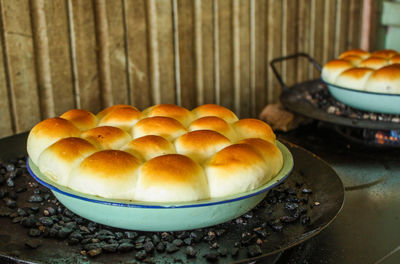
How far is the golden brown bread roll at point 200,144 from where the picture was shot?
0.90 meters

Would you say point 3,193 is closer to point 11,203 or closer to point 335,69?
point 11,203

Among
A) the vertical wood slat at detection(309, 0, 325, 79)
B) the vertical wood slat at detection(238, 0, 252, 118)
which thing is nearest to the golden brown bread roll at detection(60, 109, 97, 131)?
the vertical wood slat at detection(238, 0, 252, 118)

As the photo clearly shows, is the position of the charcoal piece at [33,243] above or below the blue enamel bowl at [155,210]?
below

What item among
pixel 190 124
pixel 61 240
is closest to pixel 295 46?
pixel 190 124

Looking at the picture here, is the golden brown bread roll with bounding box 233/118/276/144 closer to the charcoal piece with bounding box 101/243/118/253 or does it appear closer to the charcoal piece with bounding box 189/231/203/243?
the charcoal piece with bounding box 189/231/203/243

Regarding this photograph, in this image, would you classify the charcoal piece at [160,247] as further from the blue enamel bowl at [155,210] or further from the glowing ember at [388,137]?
the glowing ember at [388,137]

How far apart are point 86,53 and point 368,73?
102cm

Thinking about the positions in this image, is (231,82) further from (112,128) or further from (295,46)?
(112,128)

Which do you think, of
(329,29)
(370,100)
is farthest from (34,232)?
(329,29)

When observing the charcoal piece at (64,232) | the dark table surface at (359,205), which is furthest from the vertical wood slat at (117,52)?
the charcoal piece at (64,232)

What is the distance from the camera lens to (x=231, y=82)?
7.23 ft

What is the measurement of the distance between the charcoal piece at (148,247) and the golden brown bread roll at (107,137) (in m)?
0.24

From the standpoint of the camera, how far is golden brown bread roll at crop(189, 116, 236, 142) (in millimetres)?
1013

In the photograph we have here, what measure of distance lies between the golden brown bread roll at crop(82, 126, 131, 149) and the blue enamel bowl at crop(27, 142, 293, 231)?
0.14 meters
